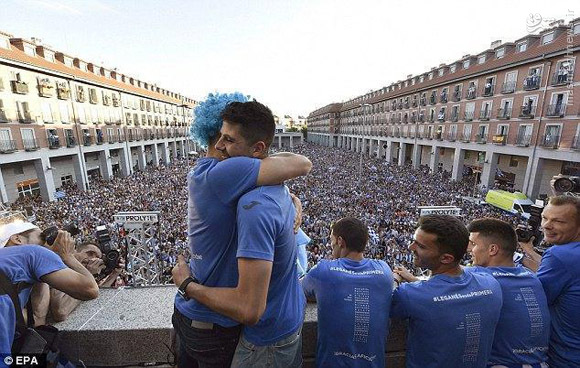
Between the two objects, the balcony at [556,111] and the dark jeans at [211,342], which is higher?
the balcony at [556,111]

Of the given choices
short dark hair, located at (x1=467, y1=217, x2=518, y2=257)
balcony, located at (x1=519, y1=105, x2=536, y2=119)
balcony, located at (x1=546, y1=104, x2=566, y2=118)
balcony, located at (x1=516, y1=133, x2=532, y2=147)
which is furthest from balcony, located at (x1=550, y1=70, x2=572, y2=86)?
short dark hair, located at (x1=467, y1=217, x2=518, y2=257)

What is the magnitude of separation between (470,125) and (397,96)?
716 inches

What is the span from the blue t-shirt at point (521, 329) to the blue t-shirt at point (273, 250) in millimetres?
1503

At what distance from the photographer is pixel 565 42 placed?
2077 cm

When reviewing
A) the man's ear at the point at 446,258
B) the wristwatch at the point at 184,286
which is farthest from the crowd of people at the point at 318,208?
the man's ear at the point at 446,258

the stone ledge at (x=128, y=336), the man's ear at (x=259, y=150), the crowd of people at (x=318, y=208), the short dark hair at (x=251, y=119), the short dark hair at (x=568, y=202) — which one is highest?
the short dark hair at (x=251, y=119)

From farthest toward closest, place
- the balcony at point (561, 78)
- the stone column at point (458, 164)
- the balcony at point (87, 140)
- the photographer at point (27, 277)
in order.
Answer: the stone column at point (458, 164)
the balcony at point (87, 140)
the balcony at point (561, 78)
the photographer at point (27, 277)

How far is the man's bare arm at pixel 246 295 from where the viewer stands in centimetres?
113

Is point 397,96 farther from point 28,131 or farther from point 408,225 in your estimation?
point 28,131

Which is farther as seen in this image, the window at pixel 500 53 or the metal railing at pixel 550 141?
the window at pixel 500 53

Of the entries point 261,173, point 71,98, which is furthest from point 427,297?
point 71,98

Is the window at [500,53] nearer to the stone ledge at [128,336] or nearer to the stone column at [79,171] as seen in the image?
the stone ledge at [128,336]

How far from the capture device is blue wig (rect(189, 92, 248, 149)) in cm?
166

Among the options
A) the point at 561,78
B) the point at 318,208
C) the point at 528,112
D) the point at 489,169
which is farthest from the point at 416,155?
the point at 318,208
